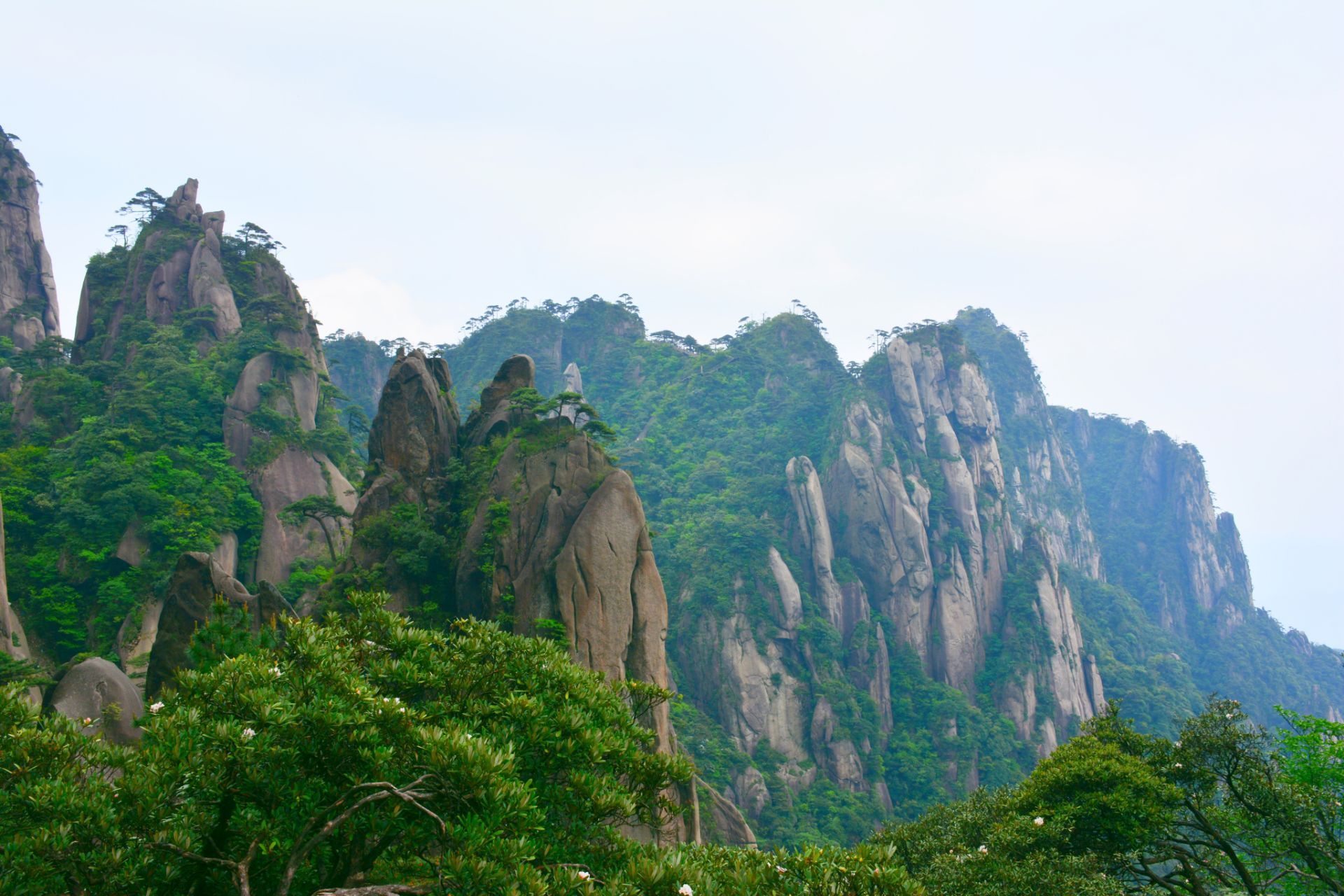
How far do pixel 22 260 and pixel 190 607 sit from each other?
37071mm

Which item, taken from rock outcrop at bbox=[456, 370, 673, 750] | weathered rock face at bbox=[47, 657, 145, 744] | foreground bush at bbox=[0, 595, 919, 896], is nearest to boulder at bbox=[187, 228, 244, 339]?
rock outcrop at bbox=[456, 370, 673, 750]

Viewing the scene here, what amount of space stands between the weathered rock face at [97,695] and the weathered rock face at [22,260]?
3235 cm

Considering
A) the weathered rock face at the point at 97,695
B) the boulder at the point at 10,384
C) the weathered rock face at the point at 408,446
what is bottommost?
the weathered rock face at the point at 97,695

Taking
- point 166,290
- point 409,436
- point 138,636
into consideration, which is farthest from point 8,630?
point 166,290

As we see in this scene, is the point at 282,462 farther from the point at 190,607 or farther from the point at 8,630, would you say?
the point at 190,607

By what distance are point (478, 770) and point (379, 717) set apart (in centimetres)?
129

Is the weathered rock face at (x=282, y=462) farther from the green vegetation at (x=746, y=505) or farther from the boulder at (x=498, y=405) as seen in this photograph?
the green vegetation at (x=746, y=505)

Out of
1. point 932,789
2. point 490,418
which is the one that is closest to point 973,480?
point 932,789

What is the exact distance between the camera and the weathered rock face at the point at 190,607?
21453 millimetres

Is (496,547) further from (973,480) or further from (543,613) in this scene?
(973,480)

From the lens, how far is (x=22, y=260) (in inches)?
1831

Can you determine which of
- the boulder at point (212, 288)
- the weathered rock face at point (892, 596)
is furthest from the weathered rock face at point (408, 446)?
the weathered rock face at point (892, 596)

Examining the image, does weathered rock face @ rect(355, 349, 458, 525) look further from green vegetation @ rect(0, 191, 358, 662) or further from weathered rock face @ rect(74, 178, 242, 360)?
weathered rock face @ rect(74, 178, 242, 360)

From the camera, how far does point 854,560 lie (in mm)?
66062
